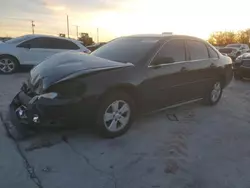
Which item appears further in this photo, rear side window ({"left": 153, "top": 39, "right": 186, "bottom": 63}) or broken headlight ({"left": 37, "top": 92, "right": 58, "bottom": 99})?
rear side window ({"left": 153, "top": 39, "right": 186, "bottom": 63})

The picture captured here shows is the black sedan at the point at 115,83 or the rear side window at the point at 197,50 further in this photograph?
the rear side window at the point at 197,50

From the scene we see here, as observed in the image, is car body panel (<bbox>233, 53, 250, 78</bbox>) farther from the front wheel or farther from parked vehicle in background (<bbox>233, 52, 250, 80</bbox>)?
the front wheel

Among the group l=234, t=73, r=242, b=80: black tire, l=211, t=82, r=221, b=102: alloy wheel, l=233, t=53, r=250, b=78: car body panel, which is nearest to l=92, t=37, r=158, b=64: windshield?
l=211, t=82, r=221, b=102: alloy wheel

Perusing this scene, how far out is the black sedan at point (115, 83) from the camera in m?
3.89

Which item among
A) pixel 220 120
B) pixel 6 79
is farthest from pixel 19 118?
pixel 6 79

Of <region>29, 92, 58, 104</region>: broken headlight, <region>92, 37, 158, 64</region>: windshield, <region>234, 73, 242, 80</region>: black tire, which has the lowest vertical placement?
<region>234, 73, 242, 80</region>: black tire

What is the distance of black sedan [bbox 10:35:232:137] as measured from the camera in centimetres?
389

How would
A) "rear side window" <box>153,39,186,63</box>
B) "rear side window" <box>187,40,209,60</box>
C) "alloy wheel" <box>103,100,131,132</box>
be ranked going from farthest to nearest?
"rear side window" <box>187,40,209,60</box> < "rear side window" <box>153,39,186,63</box> < "alloy wheel" <box>103,100,131,132</box>

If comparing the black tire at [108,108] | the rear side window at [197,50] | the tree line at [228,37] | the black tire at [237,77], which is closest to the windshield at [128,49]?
the black tire at [108,108]

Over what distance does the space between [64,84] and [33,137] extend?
0.92 m

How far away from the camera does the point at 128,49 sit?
5.17 meters

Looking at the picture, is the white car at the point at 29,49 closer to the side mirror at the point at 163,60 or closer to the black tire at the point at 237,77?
the black tire at the point at 237,77

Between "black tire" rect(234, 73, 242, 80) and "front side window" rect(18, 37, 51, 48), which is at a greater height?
"front side window" rect(18, 37, 51, 48)

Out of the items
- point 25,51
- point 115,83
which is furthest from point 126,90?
point 25,51
